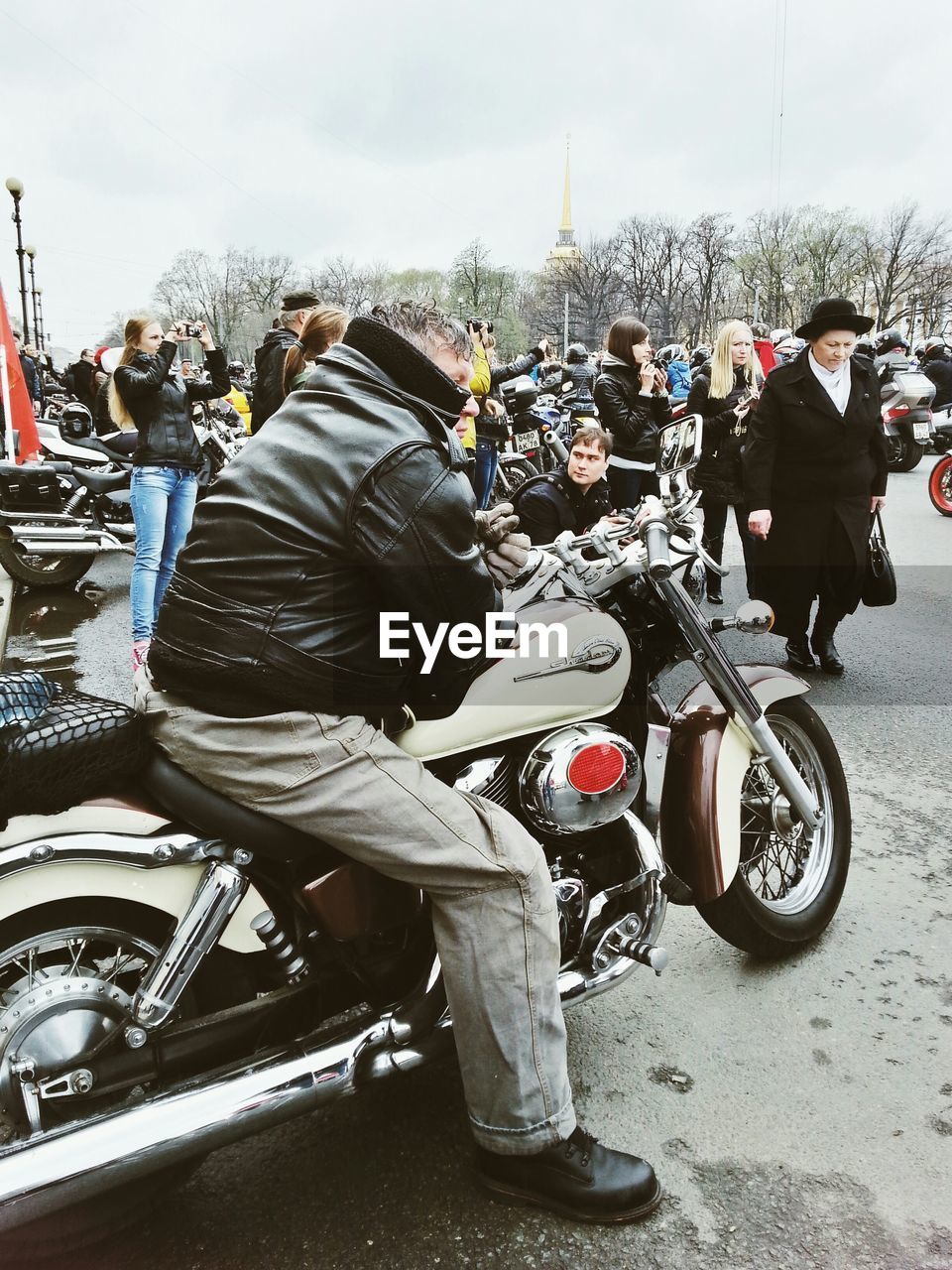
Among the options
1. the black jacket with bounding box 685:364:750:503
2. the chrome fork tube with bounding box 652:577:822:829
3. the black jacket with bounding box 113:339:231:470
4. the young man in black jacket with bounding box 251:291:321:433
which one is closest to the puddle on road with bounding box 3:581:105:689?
the black jacket with bounding box 113:339:231:470

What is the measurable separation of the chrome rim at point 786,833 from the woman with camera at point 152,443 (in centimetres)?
391

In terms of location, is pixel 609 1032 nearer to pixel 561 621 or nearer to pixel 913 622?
pixel 561 621

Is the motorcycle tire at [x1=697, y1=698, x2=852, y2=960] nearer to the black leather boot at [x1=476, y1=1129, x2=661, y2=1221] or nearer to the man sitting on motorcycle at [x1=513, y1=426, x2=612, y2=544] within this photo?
the black leather boot at [x1=476, y1=1129, x2=661, y2=1221]

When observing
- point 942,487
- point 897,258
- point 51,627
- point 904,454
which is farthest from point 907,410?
point 897,258

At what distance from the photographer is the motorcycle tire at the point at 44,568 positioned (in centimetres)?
792

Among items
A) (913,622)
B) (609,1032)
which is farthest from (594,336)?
(609,1032)

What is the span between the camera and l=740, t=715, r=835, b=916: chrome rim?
291cm

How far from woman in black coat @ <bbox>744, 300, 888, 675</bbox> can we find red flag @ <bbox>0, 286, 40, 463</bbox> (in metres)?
4.14

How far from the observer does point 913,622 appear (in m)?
6.76

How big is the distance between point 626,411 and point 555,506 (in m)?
2.77

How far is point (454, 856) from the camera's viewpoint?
1.89 meters

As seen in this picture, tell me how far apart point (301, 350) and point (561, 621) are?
264cm

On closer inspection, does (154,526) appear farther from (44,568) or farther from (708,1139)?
(708,1139)

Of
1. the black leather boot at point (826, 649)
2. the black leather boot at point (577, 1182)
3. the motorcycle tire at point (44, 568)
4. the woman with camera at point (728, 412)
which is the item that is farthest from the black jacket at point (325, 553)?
the motorcycle tire at point (44, 568)
